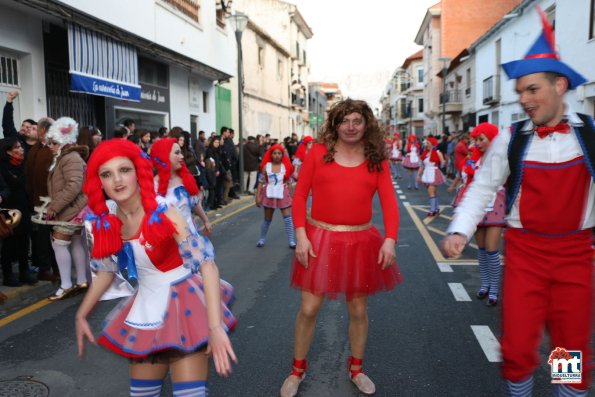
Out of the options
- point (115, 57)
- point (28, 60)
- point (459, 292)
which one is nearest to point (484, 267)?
point (459, 292)

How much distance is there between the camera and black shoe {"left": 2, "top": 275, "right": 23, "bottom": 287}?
634 centimetres

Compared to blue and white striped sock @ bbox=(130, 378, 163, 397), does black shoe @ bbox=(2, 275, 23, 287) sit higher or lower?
lower

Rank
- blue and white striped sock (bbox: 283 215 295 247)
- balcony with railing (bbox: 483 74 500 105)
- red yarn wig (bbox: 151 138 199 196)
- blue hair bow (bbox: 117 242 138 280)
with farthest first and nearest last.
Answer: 1. balcony with railing (bbox: 483 74 500 105)
2. blue and white striped sock (bbox: 283 215 295 247)
3. red yarn wig (bbox: 151 138 199 196)
4. blue hair bow (bbox: 117 242 138 280)

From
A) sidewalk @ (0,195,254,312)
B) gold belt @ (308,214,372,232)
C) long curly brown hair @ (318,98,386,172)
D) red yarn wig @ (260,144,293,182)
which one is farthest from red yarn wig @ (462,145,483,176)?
sidewalk @ (0,195,254,312)

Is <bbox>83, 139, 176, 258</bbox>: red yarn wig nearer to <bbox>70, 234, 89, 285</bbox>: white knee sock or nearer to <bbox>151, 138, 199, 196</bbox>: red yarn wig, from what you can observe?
<bbox>151, 138, 199, 196</bbox>: red yarn wig

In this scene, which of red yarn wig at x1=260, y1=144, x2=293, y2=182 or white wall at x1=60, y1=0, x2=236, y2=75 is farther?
white wall at x1=60, y1=0, x2=236, y2=75

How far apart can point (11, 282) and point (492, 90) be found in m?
27.1

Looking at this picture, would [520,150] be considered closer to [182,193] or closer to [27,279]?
[182,193]

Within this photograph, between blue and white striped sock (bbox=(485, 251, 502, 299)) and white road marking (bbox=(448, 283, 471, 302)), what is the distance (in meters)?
0.29

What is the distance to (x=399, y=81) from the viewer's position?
297ft

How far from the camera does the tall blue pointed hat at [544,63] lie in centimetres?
266

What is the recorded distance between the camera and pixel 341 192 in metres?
3.51

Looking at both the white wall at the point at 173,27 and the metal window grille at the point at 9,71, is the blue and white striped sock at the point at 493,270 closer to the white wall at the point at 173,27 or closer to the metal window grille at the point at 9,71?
the metal window grille at the point at 9,71

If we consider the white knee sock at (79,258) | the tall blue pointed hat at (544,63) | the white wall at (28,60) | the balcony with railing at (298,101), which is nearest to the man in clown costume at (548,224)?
the tall blue pointed hat at (544,63)
